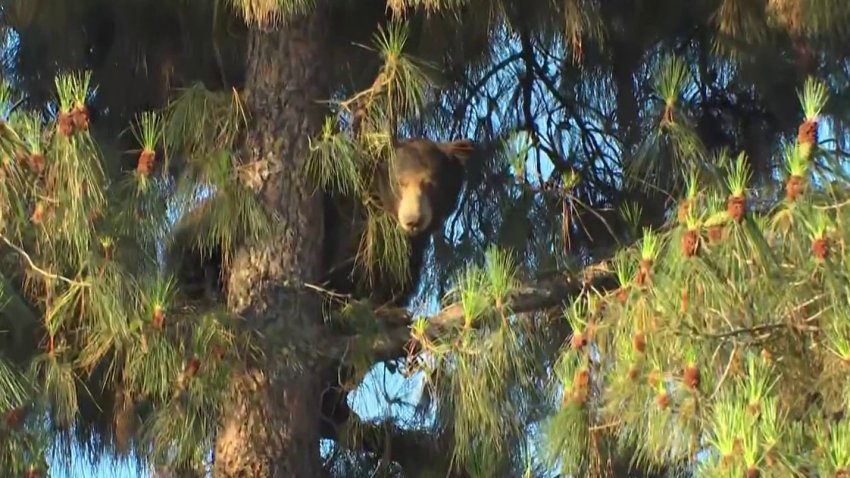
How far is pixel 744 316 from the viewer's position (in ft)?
8.81

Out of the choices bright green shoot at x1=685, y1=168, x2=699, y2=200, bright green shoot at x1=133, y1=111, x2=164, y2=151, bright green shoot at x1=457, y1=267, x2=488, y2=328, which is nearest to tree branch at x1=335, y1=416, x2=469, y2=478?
bright green shoot at x1=457, y1=267, x2=488, y2=328

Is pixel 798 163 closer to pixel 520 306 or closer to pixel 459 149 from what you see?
pixel 520 306

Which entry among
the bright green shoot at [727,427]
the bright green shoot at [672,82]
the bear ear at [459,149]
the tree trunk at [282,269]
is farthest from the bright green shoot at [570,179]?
the bright green shoot at [727,427]

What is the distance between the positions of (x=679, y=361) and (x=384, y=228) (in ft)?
3.64

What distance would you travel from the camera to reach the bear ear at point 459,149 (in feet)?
12.8

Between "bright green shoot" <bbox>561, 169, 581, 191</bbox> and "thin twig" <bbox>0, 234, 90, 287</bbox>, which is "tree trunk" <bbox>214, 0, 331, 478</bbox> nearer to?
"thin twig" <bbox>0, 234, 90, 287</bbox>

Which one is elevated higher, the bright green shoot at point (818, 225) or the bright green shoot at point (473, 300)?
the bright green shoot at point (473, 300)

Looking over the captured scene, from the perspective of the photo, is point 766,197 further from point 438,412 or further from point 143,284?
point 143,284

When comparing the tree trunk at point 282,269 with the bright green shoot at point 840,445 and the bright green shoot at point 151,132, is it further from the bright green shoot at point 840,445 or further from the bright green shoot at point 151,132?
the bright green shoot at point 840,445

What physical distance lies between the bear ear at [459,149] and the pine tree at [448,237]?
0.09 m

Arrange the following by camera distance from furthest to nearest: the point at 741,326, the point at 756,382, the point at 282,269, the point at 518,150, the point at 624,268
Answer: the point at 518,150, the point at 282,269, the point at 624,268, the point at 741,326, the point at 756,382

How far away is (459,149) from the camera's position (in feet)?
12.8

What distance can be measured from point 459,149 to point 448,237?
239mm

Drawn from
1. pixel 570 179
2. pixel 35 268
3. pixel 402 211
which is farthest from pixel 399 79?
pixel 35 268
